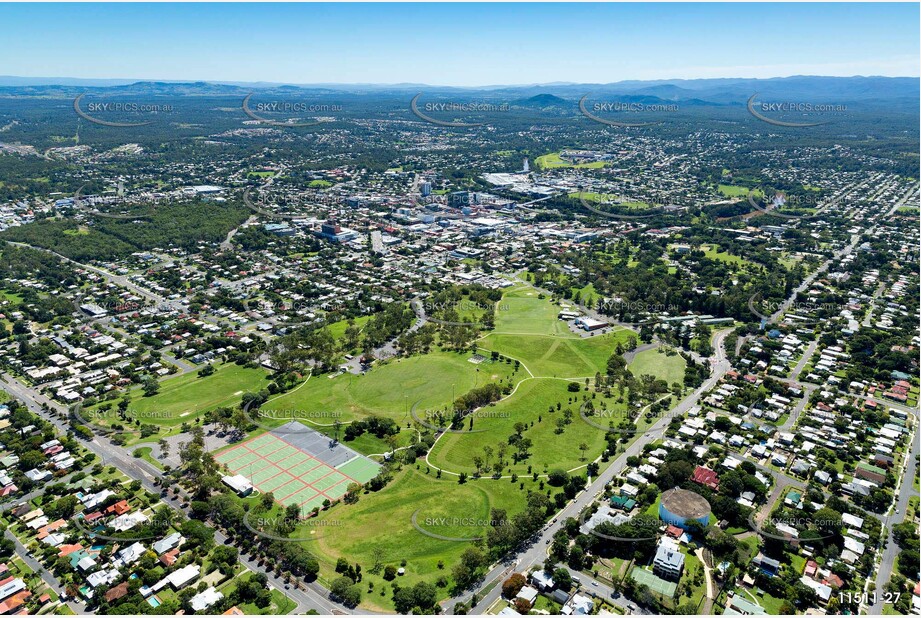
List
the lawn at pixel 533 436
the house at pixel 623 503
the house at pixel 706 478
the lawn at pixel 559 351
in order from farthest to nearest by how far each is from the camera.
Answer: the lawn at pixel 559 351 < the lawn at pixel 533 436 < the house at pixel 706 478 < the house at pixel 623 503

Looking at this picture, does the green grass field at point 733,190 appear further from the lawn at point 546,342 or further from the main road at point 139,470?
the main road at point 139,470

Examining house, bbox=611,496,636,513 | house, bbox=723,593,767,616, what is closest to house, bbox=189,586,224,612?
house, bbox=611,496,636,513

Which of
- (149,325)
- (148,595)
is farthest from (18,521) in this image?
(149,325)

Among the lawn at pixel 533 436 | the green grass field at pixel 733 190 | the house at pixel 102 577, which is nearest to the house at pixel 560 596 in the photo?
the lawn at pixel 533 436

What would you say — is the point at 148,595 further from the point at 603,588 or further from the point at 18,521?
the point at 603,588

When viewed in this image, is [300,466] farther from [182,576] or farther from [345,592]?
[345,592]

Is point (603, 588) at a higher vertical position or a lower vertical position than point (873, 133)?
lower

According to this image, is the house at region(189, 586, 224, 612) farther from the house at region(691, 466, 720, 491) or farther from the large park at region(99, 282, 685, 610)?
the house at region(691, 466, 720, 491)
